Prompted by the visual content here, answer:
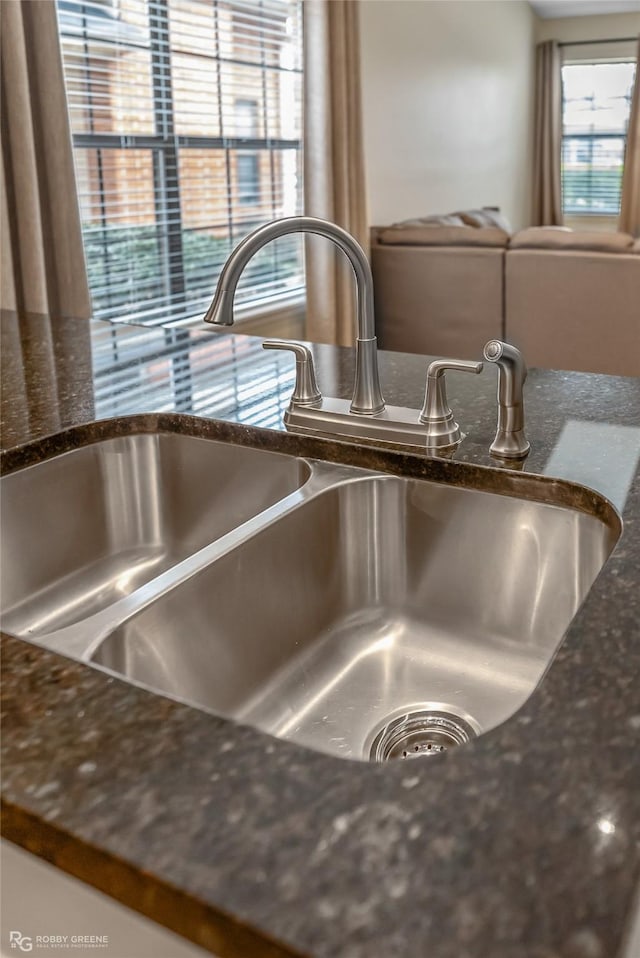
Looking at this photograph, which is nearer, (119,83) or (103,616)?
(103,616)

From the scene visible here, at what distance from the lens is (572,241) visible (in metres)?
3.38

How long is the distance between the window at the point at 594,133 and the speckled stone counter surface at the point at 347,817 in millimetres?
8488

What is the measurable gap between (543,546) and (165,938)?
563 millimetres

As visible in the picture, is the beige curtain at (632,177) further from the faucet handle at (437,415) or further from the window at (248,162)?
the faucet handle at (437,415)

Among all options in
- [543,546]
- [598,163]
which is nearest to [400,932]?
[543,546]

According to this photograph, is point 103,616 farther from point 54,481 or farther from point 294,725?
point 54,481

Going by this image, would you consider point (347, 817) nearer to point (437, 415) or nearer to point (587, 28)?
point (437, 415)

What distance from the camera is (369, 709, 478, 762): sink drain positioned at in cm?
79

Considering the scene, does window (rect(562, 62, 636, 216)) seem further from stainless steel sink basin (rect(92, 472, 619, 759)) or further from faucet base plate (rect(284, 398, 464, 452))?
stainless steel sink basin (rect(92, 472, 619, 759))

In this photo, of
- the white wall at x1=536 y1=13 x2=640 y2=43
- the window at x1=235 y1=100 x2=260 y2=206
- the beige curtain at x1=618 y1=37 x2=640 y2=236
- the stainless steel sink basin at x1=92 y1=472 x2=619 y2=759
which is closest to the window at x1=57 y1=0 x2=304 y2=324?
the window at x1=235 y1=100 x2=260 y2=206

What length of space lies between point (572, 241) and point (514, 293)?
31 cm

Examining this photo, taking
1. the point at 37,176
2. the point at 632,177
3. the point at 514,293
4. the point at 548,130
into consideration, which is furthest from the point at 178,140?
the point at 548,130

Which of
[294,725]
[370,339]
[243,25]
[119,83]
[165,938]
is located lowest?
[294,725]

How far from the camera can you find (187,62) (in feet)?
10.5
